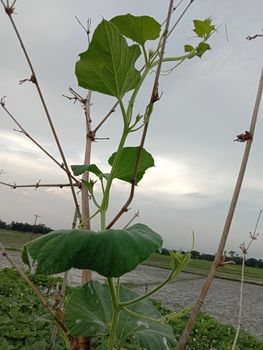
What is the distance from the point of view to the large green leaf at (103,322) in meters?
1.00

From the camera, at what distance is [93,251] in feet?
2.36

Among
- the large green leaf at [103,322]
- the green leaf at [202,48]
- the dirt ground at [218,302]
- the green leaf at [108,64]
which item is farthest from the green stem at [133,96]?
the dirt ground at [218,302]

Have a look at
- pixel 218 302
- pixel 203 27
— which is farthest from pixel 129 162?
pixel 218 302

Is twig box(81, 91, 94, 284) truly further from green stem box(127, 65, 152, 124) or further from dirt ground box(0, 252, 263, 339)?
dirt ground box(0, 252, 263, 339)

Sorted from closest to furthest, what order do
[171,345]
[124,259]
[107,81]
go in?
[124,259], [107,81], [171,345]

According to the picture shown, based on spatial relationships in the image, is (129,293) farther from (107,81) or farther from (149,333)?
(107,81)

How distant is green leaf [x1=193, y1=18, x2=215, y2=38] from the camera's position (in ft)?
3.34

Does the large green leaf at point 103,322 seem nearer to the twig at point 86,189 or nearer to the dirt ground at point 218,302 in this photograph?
the twig at point 86,189

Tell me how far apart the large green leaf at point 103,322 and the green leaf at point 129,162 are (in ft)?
0.87

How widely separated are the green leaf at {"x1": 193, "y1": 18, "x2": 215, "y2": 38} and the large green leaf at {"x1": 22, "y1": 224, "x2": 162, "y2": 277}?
0.52m

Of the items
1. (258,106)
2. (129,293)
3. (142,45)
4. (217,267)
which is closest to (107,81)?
→ (142,45)

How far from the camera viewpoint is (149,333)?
104 cm

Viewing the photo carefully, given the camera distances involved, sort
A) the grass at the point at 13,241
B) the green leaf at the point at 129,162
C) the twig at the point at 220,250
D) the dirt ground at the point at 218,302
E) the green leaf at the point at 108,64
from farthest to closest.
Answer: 1. the grass at the point at 13,241
2. the dirt ground at the point at 218,302
3. the green leaf at the point at 129,162
4. the green leaf at the point at 108,64
5. the twig at the point at 220,250

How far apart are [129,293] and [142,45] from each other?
587mm
